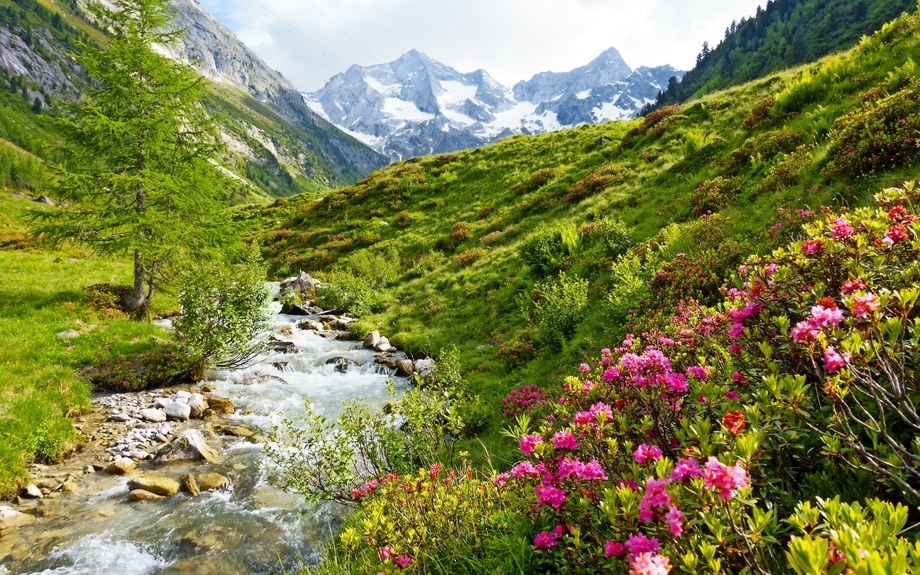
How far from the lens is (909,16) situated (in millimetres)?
12734

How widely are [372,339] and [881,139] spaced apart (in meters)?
14.3

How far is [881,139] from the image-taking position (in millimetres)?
7285

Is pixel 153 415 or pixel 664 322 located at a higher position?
pixel 664 322

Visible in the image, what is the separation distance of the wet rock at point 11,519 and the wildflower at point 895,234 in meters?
10.9

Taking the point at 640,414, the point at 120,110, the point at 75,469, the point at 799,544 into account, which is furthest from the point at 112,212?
the point at 799,544

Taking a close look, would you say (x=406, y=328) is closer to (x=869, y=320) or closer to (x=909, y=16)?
(x=869, y=320)

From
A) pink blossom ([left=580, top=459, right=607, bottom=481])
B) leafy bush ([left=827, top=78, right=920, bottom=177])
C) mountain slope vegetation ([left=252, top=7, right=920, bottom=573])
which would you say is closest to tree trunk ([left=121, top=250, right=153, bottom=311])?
mountain slope vegetation ([left=252, top=7, right=920, bottom=573])

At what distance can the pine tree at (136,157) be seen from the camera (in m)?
13.2

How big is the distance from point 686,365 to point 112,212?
55.2 feet

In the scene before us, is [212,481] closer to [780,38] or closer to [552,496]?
[552,496]

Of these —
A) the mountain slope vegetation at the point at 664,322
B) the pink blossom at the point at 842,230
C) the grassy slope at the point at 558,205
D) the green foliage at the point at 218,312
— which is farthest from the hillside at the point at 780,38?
the pink blossom at the point at 842,230

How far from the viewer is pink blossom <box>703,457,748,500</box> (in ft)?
5.18

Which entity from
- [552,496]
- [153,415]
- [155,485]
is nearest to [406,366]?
[153,415]

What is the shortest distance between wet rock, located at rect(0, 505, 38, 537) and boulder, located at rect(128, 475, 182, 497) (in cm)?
125
